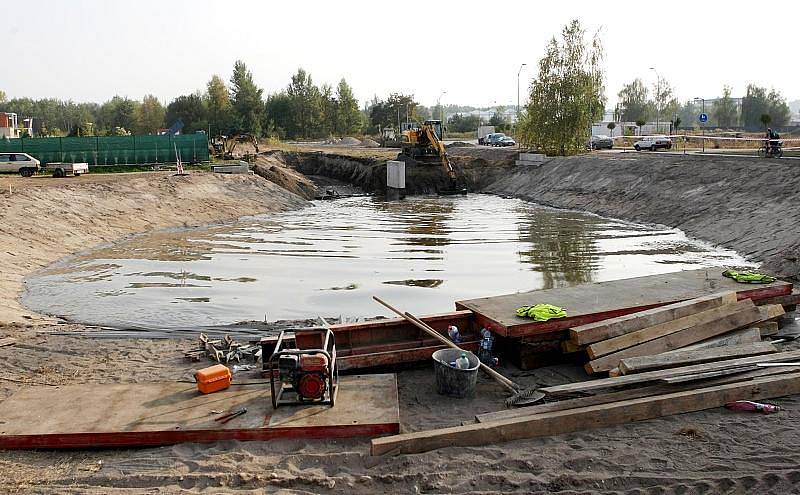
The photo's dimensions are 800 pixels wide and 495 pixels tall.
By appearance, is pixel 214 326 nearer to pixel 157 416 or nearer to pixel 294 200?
pixel 157 416

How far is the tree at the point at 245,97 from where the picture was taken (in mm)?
83500

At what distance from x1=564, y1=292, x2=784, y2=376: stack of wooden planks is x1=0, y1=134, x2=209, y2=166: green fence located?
35.7 metres

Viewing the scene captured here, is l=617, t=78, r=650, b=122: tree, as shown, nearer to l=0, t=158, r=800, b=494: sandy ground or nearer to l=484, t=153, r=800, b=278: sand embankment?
l=484, t=153, r=800, b=278: sand embankment

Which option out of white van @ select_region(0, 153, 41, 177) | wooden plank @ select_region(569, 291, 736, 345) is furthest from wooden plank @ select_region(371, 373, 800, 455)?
white van @ select_region(0, 153, 41, 177)

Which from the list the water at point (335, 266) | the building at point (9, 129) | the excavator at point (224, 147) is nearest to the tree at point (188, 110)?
the building at point (9, 129)

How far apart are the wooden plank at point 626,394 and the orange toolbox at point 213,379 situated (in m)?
3.20

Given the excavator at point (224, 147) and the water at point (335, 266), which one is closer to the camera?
the water at point (335, 266)

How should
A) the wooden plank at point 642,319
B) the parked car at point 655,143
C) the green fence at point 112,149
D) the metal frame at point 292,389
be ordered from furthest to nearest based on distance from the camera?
the parked car at point 655,143, the green fence at point 112,149, the wooden plank at point 642,319, the metal frame at point 292,389

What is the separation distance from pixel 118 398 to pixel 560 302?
A: 6332 mm

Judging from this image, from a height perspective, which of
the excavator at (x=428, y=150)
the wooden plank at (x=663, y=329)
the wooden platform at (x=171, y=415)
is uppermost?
the excavator at (x=428, y=150)

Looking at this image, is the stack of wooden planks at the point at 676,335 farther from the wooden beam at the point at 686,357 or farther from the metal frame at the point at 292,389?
the metal frame at the point at 292,389

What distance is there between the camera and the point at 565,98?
47.1 m

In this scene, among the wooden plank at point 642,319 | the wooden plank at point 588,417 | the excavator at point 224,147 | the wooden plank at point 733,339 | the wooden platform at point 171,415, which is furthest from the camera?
the excavator at point 224,147

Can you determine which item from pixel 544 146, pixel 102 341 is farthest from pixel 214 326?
pixel 544 146
